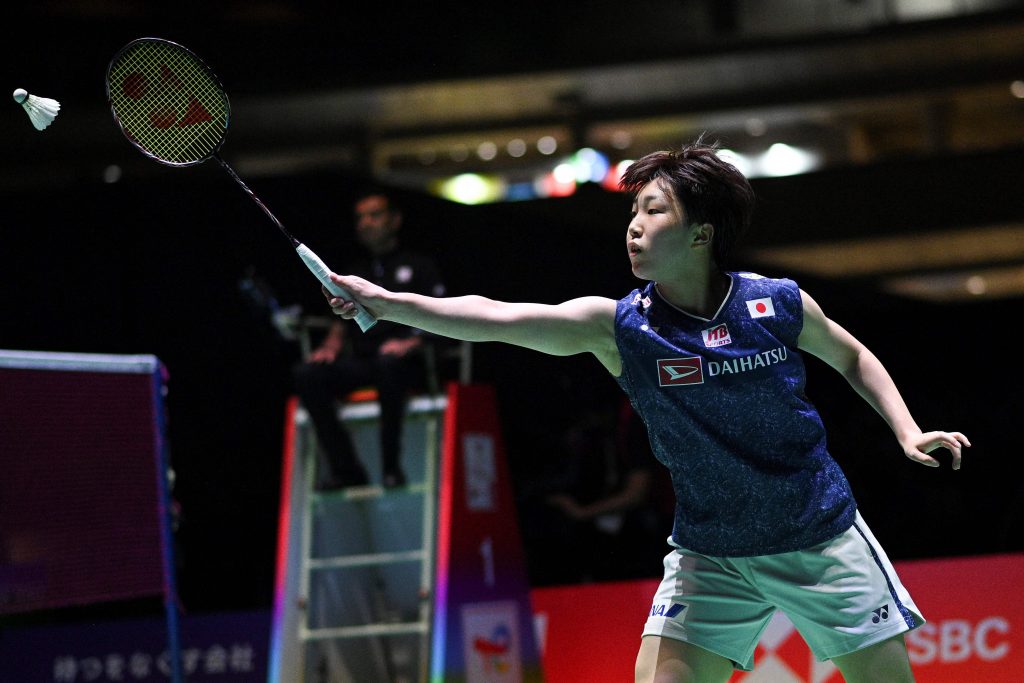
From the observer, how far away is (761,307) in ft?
8.83

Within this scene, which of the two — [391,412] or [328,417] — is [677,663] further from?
[328,417]

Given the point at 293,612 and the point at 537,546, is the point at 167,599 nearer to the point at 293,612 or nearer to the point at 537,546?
the point at 293,612

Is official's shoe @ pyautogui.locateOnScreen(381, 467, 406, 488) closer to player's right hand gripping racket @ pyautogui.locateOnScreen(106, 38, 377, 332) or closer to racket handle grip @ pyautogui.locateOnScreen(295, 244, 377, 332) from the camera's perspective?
player's right hand gripping racket @ pyautogui.locateOnScreen(106, 38, 377, 332)

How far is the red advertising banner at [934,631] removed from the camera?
4680 millimetres

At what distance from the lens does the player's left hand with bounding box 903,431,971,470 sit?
2598mm

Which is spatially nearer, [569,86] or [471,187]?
[569,86]

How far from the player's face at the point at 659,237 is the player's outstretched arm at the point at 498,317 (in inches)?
4.8

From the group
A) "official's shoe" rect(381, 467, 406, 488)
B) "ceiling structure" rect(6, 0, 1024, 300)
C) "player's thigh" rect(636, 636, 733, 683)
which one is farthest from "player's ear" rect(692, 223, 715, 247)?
"ceiling structure" rect(6, 0, 1024, 300)

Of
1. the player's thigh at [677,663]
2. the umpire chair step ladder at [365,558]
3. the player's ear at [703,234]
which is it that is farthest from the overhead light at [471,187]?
the player's thigh at [677,663]

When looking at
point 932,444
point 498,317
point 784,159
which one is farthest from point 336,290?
point 784,159

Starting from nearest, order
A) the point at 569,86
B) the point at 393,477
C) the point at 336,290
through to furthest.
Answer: the point at 336,290
the point at 393,477
the point at 569,86

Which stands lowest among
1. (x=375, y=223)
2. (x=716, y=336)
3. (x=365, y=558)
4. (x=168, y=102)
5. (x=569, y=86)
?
(x=365, y=558)

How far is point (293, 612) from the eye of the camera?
5.52m

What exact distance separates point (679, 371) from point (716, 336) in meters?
0.11
